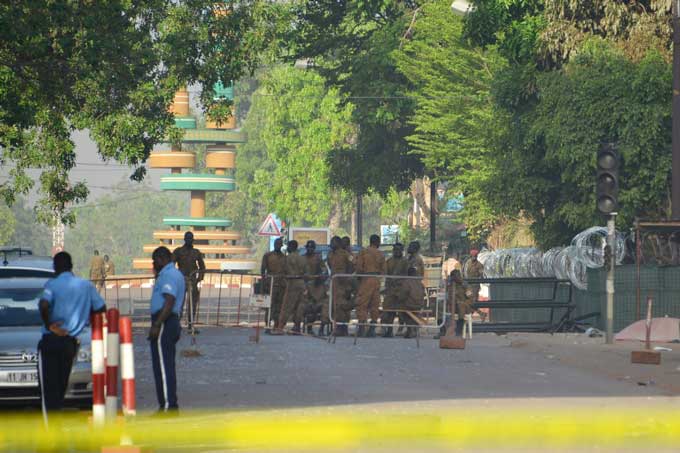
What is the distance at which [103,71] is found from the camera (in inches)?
1385

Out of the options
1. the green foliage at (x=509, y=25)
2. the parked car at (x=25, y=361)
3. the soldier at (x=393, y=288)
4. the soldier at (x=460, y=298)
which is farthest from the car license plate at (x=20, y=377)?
the green foliage at (x=509, y=25)

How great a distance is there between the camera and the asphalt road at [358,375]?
17.4 m

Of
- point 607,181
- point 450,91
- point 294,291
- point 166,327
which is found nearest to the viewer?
point 166,327

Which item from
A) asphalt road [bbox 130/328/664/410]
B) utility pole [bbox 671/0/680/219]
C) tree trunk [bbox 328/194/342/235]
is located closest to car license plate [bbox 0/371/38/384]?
asphalt road [bbox 130/328/664/410]

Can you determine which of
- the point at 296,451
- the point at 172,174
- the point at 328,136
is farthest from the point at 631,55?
the point at 172,174

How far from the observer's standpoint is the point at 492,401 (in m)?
16.7

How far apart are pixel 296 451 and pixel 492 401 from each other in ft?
15.6

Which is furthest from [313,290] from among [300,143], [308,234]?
[300,143]

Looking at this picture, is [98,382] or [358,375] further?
[358,375]

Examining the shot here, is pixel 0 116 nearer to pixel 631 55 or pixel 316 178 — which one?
pixel 631 55

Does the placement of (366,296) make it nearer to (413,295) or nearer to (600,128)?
(413,295)

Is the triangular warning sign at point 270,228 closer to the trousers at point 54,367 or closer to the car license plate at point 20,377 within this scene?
the car license plate at point 20,377

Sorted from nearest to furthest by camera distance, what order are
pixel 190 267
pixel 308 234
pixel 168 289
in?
pixel 168 289
pixel 190 267
pixel 308 234

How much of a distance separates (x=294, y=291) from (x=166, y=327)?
14665 millimetres
